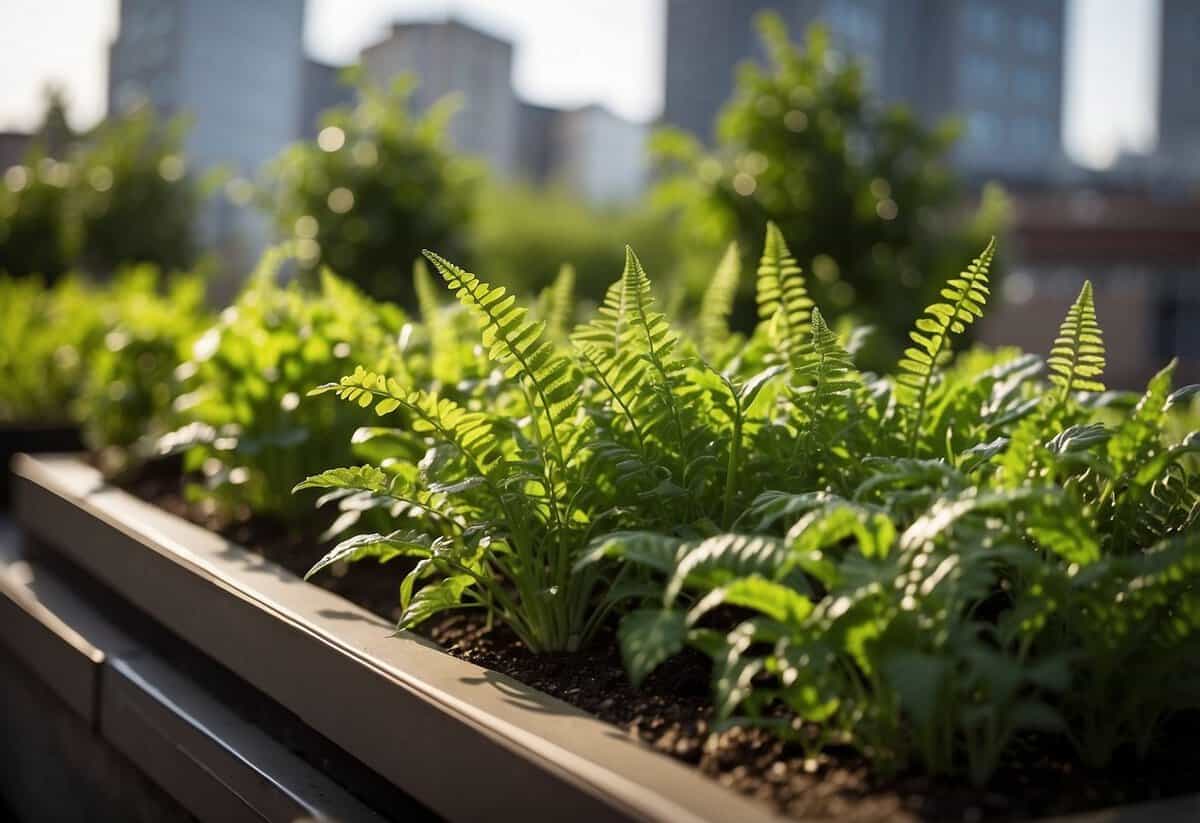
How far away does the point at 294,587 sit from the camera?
6.00 ft

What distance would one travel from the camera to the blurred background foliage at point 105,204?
791 centimetres

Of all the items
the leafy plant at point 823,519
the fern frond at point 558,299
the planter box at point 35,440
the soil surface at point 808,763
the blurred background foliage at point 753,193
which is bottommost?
the planter box at point 35,440

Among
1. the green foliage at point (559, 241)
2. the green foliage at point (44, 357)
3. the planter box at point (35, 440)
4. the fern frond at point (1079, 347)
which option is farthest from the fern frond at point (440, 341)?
the green foliage at point (559, 241)

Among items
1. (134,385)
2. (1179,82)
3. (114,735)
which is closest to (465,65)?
(134,385)

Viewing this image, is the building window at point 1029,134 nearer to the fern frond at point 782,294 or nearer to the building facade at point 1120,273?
the building facade at point 1120,273

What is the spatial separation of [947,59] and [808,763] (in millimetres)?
60176

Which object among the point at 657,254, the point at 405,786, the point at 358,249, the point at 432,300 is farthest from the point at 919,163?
the point at 657,254

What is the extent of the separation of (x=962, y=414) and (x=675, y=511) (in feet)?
1.65

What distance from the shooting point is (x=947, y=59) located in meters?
55.9

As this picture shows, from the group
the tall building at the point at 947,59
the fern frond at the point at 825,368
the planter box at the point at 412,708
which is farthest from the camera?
the tall building at the point at 947,59

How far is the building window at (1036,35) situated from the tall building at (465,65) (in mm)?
41527

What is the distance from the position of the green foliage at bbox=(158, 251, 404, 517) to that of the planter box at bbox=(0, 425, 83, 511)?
244 centimetres

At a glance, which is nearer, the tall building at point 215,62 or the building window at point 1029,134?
the tall building at point 215,62

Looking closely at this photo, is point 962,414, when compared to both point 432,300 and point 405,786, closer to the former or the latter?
point 405,786
